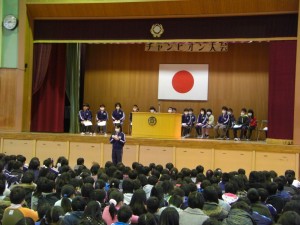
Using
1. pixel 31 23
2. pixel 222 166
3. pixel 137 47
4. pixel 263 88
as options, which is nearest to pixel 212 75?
pixel 263 88

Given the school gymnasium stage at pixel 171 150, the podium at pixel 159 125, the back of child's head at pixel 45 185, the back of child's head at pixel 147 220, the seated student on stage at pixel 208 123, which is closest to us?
the back of child's head at pixel 147 220

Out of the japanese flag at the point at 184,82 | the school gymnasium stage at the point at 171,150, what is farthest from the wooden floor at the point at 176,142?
the japanese flag at the point at 184,82

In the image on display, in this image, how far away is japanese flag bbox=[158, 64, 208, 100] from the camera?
1534cm

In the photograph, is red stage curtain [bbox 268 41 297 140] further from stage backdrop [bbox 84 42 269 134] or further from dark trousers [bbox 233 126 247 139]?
stage backdrop [bbox 84 42 269 134]

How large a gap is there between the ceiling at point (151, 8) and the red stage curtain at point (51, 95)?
141 centimetres

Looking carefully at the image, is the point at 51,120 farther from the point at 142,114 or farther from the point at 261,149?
the point at 261,149

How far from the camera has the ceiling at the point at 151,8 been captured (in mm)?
11211

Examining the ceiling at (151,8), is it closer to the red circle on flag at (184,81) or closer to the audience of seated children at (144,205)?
the red circle on flag at (184,81)

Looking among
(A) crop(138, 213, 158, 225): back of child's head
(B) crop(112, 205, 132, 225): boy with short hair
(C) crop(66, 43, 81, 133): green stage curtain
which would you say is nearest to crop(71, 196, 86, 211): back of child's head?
(B) crop(112, 205, 132, 225): boy with short hair

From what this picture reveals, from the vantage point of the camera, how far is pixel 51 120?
1405cm

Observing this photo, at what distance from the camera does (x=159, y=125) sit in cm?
1180

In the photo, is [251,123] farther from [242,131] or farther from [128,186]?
[128,186]

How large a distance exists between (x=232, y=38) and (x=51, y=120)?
6.19 meters

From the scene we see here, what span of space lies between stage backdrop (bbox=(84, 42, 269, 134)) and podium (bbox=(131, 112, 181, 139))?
379 cm
